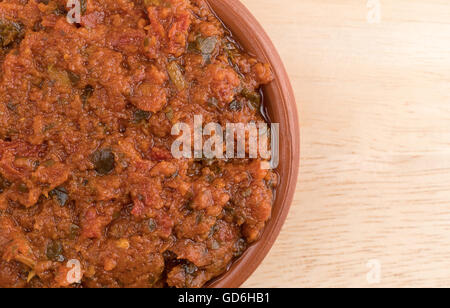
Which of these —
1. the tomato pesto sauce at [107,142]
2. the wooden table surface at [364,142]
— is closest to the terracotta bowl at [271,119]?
the tomato pesto sauce at [107,142]

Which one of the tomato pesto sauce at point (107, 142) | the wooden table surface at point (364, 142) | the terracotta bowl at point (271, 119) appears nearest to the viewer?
the tomato pesto sauce at point (107, 142)

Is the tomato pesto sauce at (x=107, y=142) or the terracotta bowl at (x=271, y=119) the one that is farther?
the terracotta bowl at (x=271, y=119)

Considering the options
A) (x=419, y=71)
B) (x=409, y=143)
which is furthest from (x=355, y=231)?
(x=419, y=71)

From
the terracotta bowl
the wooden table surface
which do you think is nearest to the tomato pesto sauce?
the terracotta bowl

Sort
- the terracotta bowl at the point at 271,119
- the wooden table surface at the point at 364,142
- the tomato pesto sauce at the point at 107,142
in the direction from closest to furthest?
the tomato pesto sauce at the point at 107,142 → the terracotta bowl at the point at 271,119 → the wooden table surface at the point at 364,142

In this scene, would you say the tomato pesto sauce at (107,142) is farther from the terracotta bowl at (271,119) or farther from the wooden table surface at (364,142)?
the wooden table surface at (364,142)

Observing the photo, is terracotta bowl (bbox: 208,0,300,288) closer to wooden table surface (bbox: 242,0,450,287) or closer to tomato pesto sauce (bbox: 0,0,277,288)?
tomato pesto sauce (bbox: 0,0,277,288)
